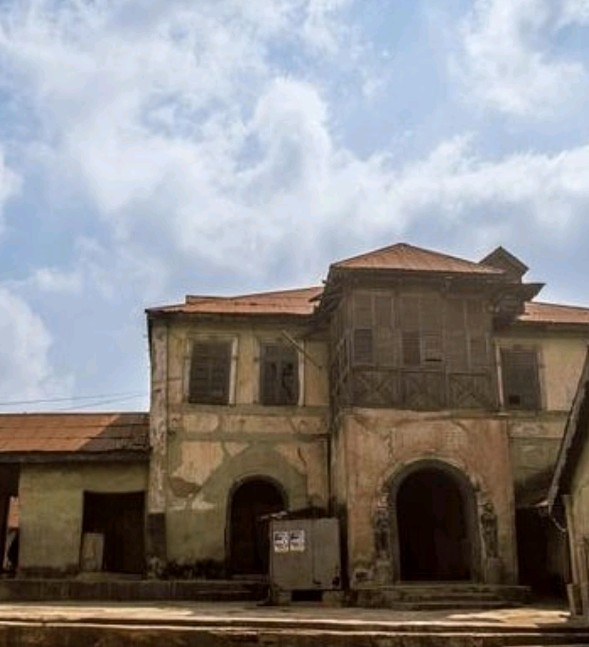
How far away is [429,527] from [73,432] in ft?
31.9

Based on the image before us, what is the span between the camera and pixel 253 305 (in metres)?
22.8

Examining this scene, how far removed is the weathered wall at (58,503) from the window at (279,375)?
3.66 metres

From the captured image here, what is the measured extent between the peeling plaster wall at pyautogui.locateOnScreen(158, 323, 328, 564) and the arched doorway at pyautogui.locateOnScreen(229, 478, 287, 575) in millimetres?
776

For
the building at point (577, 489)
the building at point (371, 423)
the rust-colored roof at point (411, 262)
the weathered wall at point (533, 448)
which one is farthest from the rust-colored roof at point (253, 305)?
the building at point (577, 489)

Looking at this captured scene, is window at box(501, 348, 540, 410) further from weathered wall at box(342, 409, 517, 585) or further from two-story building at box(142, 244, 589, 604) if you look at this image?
weathered wall at box(342, 409, 517, 585)

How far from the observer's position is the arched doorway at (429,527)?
71.4ft

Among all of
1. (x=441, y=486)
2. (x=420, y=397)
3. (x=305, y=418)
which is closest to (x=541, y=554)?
(x=441, y=486)

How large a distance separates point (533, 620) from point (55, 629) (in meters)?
7.07

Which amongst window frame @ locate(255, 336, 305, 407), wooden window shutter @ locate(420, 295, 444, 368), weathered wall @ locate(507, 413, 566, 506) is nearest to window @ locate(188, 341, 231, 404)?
window frame @ locate(255, 336, 305, 407)

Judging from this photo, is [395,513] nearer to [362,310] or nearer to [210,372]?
[362,310]

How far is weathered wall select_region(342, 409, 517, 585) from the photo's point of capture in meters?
18.6

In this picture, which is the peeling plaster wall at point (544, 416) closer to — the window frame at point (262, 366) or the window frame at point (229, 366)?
the window frame at point (262, 366)

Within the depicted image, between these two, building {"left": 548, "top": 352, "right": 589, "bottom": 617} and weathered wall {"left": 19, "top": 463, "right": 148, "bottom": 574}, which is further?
weathered wall {"left": 19, "top": 463, "right": 148, "bottom": 574}

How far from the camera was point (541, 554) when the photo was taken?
2055 centimetres
